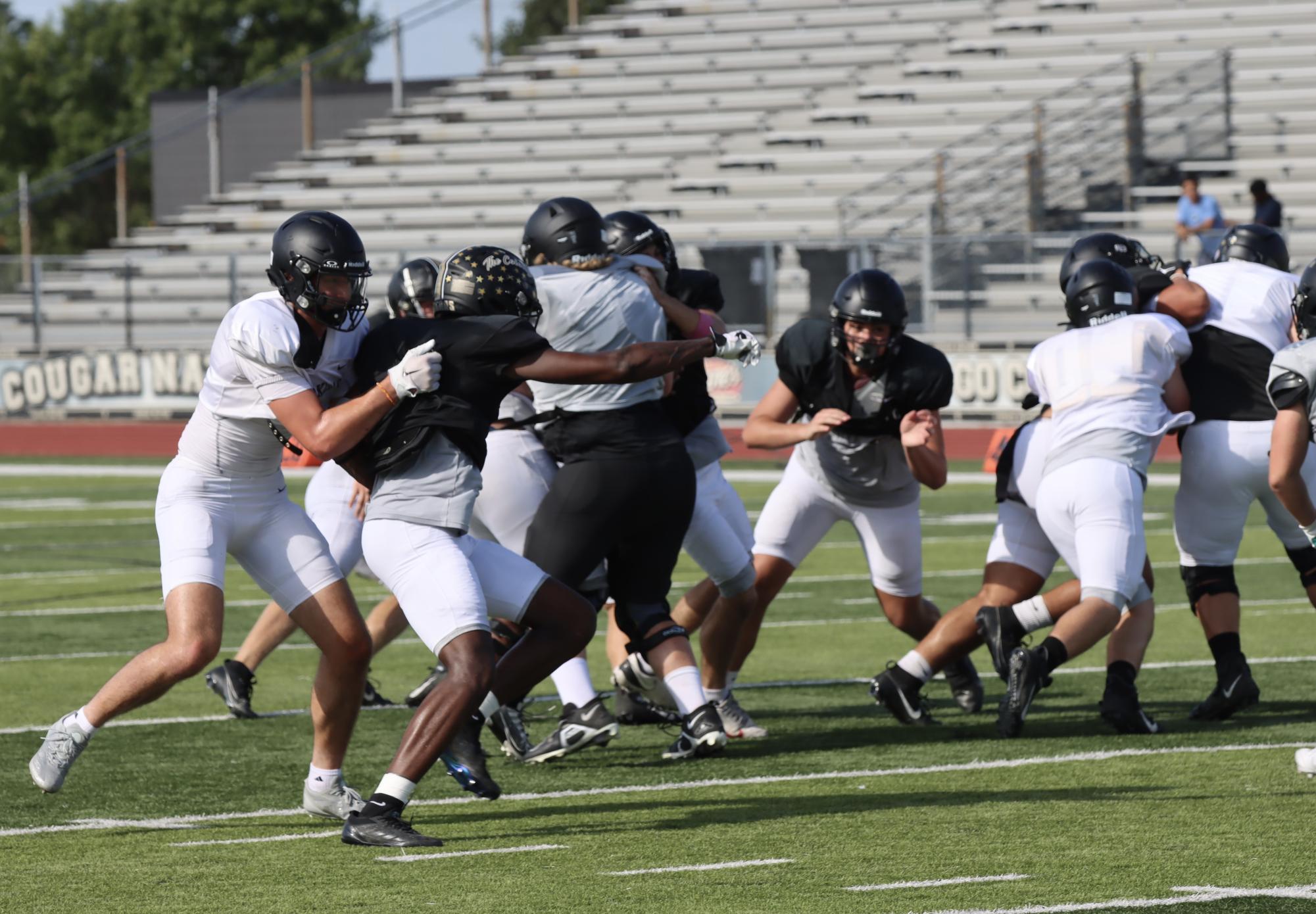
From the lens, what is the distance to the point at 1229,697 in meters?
6.99

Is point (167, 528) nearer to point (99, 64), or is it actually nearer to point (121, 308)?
point (121, 308)

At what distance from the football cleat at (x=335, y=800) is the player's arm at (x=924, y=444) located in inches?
92.4

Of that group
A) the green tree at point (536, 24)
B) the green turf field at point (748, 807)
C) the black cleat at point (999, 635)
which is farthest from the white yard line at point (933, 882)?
the green tree at point (536, 24)

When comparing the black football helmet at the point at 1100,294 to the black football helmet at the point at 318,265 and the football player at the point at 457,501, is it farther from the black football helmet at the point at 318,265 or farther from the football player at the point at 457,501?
the black football helmet at the point at 318,265

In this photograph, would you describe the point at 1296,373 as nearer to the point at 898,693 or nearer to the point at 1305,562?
the point at 1305,562

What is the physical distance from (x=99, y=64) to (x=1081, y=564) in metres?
53.5

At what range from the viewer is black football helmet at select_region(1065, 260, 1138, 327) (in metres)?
6.93

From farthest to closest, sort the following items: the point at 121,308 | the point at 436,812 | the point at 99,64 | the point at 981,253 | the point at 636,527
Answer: the point at 99,64 < the point at 121,308 < the point at 981,253 < the point at 636,527 < the point at 436,812

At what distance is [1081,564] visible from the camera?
6.65 meters

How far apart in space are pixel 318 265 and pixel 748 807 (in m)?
2.00

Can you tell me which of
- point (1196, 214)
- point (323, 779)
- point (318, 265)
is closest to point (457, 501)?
point (318, 265)

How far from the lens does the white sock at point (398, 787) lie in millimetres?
5090

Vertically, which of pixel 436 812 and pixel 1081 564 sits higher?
pixel 1081 564

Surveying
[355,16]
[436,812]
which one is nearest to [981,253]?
[436,812]
